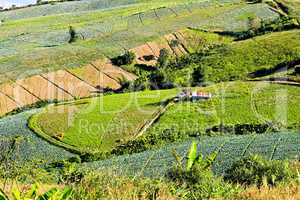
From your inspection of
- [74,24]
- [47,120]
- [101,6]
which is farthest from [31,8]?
[47,120]

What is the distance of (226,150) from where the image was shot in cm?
4334

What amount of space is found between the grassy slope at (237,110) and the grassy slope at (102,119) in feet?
8.60

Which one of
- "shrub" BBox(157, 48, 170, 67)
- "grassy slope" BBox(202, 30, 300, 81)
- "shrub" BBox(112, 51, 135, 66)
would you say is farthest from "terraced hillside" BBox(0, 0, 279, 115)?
"grassy slope" BBox(202, 30, 300, 81)

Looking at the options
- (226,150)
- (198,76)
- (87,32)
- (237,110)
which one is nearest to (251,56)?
(198,76)

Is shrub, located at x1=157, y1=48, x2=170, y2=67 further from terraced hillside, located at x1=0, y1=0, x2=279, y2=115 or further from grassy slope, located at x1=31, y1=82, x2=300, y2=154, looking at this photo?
grassy slope, located at x1=31, y1=82, x2=300, y2=154

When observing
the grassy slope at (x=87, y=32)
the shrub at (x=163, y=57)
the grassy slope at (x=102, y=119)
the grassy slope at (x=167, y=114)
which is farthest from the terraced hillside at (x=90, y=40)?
the grassy slope at (x=167, y=114)

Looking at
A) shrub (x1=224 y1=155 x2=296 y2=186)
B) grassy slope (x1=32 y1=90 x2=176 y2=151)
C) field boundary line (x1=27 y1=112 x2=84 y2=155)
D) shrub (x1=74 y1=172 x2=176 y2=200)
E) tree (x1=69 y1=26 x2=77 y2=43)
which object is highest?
shrub (x1=74 y1=172 x2=176 y2=200)

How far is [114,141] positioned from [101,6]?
92228 mm

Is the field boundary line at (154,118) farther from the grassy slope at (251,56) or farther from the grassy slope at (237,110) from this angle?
the grassy slope at (251,56)

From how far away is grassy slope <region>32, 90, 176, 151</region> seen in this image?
53562mm

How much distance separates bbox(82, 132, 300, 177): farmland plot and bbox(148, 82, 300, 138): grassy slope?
5270 mm

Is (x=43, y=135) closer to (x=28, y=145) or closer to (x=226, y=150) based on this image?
(x=28, y=145)

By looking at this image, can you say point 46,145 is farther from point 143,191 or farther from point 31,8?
point 31,8

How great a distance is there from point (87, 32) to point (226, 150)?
64946mm
